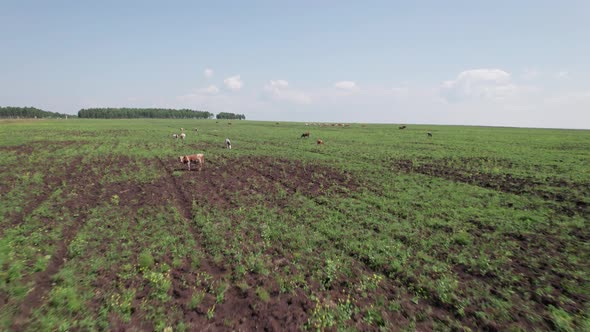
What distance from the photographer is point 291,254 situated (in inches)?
352

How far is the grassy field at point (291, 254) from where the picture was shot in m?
6.29

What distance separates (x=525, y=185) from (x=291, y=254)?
17210 mm

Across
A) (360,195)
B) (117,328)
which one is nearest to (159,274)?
(117,328)

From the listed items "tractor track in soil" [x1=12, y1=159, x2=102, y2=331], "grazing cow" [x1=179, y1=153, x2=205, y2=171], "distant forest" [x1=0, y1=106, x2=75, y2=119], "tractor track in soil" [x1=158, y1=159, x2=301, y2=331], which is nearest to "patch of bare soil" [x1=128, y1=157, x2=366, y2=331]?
"tractor track in soil" [x1=158, y1=159, x2=301, y2=331]

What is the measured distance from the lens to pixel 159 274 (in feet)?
25.0

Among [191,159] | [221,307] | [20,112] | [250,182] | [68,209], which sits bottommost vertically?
[221,307]

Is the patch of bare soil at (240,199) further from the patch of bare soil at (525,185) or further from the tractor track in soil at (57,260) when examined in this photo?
the patch of bare soil at (525,185)

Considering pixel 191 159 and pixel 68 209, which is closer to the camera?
pixel 68 209

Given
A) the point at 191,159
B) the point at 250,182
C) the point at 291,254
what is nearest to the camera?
the point at 291,254

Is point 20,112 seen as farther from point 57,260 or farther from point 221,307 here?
point 221,307

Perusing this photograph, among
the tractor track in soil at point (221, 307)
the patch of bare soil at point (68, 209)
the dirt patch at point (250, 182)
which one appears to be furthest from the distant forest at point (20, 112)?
the tractor track in soil at point (221, 307)

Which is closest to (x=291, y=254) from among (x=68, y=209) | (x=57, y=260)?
(x=57, y=260)

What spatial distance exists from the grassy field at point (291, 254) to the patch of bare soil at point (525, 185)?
15 cm

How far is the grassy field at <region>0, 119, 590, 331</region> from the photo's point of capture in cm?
629
